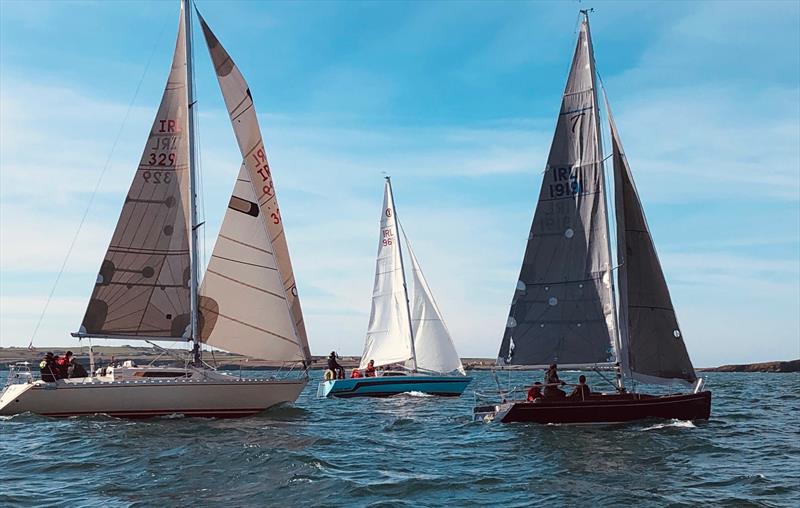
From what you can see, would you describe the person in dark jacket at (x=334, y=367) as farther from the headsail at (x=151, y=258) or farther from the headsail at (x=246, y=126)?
the headsail at (x=151, y=258)

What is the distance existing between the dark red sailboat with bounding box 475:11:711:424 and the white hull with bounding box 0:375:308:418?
27.8 ft

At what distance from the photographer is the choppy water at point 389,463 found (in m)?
14.7

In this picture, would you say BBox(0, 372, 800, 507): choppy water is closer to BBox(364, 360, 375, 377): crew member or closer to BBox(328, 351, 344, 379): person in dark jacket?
BBox(364, 360, 375, 377): crew member

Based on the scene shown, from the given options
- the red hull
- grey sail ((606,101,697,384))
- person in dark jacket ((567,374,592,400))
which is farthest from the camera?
grey sail ((606,101,697,384))

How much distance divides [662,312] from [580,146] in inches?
239

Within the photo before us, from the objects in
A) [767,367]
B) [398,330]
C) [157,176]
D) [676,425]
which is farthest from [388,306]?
[767,367]

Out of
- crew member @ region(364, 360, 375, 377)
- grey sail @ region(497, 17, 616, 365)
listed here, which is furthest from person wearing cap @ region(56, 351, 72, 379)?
crew member @ region(364, 360, 375, 377)

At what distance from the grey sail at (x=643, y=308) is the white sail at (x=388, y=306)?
20.5m

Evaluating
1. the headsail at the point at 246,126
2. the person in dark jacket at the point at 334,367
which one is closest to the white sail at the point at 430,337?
the person in dark jacket at the point at 334,367

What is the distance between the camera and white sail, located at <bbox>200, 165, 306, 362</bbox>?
91.2 ft

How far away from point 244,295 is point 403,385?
16.7 m

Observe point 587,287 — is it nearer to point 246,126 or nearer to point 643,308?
point 643,308

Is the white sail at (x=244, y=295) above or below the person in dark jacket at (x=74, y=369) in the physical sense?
above

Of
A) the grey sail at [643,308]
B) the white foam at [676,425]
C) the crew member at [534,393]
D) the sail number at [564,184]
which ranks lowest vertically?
the white foam at [676,425]
